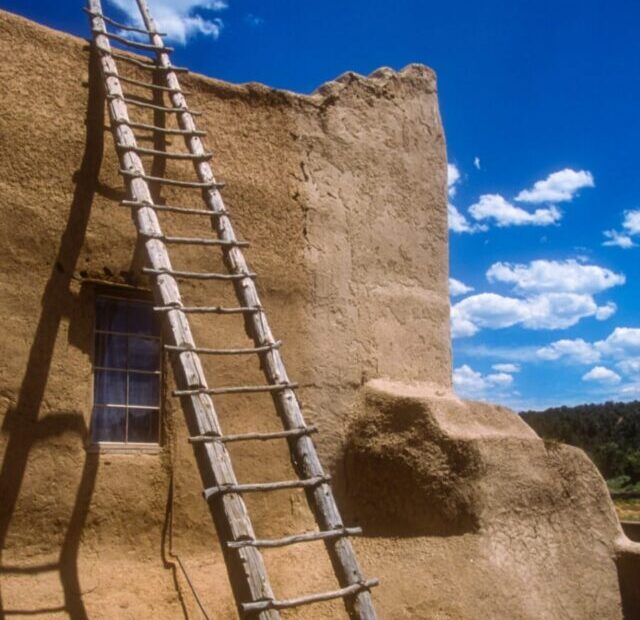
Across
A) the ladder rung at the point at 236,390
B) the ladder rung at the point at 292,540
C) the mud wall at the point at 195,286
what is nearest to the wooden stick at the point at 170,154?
the mud wall at the point at 195,286

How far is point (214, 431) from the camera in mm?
3898

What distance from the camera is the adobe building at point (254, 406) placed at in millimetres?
4961

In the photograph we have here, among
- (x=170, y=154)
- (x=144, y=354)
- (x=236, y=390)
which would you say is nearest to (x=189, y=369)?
(x=236, y=390)

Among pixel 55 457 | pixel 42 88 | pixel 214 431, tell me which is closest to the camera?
pixel 214 431

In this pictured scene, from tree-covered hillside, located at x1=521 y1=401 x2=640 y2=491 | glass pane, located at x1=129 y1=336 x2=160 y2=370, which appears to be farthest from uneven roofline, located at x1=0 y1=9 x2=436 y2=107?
tree-covered hillside, located at x1=521 y1=401 x2=640 y2=491

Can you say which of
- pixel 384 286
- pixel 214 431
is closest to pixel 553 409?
pixel 384 286

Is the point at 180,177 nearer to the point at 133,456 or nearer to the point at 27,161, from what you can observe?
the point at 27,161

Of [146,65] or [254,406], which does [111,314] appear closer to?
[254,406]

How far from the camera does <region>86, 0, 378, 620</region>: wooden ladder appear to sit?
3572 millimetres

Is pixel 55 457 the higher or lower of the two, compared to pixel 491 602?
higher

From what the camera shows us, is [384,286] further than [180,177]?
Yes

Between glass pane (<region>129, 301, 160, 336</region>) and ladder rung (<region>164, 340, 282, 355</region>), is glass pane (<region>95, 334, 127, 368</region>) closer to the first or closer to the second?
glass pane (<region>129, 301, 160, 336</region>)

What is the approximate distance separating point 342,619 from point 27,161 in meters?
3.47

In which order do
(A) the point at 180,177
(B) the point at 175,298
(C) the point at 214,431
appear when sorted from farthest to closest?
(A) the point at 180,177, (B) the point at 175,298, (C) the point at 214,431
